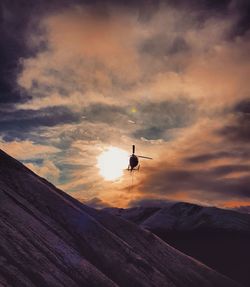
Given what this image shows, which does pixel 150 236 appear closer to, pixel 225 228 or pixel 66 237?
pixel 66 237

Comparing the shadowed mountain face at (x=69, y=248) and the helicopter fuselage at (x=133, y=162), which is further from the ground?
the helicopter fuselage at (x=133, y=162)

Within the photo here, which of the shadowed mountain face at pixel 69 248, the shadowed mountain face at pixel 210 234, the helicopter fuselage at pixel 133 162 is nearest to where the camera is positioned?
the shadowed mountain face at pixel 69 248

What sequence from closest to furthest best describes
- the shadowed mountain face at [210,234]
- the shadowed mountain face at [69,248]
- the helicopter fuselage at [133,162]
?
the shadowed mountain face at [69,248]
the helicopter fuselage at [133,162]
the shadowed mountain face at [210,234]

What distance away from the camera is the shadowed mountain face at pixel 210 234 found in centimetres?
10069

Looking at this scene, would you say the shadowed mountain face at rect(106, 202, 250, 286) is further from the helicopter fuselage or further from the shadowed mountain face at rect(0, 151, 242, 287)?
the helicopter fuselage

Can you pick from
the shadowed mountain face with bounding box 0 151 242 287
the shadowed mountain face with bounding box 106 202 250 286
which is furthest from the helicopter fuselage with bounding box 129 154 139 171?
the shadowed mountain face with bounding box 106 202 250 286

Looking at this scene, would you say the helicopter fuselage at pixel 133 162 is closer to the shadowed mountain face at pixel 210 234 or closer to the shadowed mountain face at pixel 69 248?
the shadowed mountain face at pixel 69 248

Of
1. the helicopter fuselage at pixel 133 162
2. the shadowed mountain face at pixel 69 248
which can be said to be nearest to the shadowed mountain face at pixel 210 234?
the shadowed mountain face at pixel 69 248

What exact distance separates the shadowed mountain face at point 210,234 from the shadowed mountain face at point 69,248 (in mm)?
32213

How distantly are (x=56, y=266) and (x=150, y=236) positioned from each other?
30.1 m

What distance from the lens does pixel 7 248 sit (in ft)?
132

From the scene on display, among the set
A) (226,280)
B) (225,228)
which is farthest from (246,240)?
(226,280)

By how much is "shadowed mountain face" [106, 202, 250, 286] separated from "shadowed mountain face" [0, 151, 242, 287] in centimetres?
3221

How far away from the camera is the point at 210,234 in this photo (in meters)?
118
